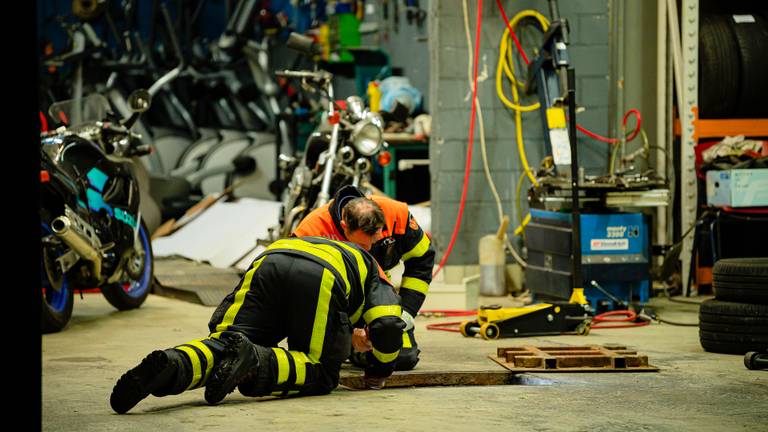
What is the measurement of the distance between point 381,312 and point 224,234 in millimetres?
7202

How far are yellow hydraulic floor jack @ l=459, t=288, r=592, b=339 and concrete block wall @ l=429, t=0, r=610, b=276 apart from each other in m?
2.53

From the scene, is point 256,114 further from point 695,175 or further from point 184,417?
point 184,417

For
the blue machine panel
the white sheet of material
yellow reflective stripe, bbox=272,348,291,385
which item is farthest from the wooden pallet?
Answer: the white sheet of material

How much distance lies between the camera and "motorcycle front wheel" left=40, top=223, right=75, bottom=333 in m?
6.85

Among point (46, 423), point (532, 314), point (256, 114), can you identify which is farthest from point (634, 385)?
point (256, 114)

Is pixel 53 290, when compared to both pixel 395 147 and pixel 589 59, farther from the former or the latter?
pixel 395 147

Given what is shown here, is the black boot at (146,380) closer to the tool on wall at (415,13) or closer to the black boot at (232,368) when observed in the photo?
the black boot at (232,368)

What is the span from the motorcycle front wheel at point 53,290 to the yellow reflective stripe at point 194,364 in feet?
7.93

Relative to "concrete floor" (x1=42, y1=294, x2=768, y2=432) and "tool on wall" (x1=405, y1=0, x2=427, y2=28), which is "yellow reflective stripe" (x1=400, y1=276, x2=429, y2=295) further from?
"tool on wall" (x1=405, y1=0, x2=427, y2=28)

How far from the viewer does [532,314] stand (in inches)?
268

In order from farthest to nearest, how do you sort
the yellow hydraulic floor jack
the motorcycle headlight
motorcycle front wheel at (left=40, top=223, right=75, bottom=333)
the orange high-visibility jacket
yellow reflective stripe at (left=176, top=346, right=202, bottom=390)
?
the motorcycle headlight < motorcycle front wheel at (left=40, top=223, right=75, bottom=333) < the yellow hydraulic floor jack < the orange high-visibility jacket < yellow reflective stripe at (left=176, top=346, right=202, bottom=390)

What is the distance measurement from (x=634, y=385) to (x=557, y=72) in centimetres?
413

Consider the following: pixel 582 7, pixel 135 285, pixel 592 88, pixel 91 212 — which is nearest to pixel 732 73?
pixel 592 88

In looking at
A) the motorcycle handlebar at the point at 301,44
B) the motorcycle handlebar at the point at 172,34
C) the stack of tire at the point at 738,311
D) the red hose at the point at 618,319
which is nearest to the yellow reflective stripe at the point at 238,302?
the stack of tire at the point at 738,311
